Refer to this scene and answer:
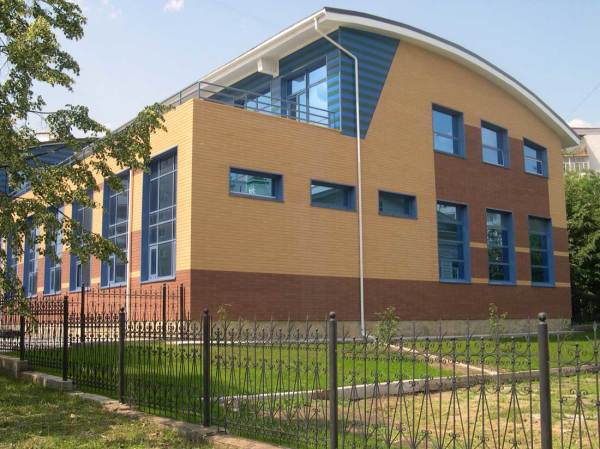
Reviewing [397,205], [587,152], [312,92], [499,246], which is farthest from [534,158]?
[587,152]

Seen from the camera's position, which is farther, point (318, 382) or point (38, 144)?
point (38, 144)

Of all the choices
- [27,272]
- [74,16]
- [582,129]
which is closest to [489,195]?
[74,16]

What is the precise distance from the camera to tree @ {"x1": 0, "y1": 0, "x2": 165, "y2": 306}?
943 cm

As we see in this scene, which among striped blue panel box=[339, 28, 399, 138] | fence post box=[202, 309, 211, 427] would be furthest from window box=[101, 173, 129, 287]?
fence post box=[202, 309, 211, 427]

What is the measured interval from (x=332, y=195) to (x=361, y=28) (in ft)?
18.6

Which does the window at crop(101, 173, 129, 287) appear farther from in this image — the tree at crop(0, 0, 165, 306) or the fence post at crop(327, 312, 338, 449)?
the fence post at crop(327, 312, 338, 449)

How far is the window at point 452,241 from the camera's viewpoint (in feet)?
78.0

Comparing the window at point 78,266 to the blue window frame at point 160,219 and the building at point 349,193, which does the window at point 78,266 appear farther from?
the blue window frame at point 160,219

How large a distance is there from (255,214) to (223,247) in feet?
4.62

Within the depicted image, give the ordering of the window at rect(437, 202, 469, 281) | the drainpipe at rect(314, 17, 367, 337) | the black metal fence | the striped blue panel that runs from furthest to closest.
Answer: the window at rect(437, 202, 469, 281), the striped blue panel, the drainpipe at rect(314, 17, 367, 337), the black metal fence

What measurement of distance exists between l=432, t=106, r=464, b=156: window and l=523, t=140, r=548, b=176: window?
454 cm

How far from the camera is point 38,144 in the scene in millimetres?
11086

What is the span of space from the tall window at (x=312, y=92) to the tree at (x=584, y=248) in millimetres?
16886

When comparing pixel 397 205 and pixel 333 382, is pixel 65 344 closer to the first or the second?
pixel 333 382
